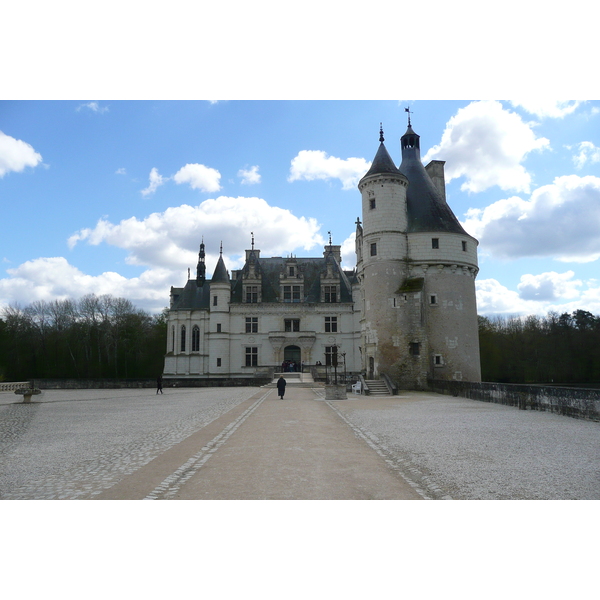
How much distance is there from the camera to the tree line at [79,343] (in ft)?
190

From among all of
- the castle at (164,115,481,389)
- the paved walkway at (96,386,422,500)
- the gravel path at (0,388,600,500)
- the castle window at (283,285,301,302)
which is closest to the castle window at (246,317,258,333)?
the castle at (164,115,481,389)

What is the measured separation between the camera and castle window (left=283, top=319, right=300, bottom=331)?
4716 cm

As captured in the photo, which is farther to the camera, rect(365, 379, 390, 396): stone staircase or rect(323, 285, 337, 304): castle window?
rect(323, 285, 337, 304): castle window

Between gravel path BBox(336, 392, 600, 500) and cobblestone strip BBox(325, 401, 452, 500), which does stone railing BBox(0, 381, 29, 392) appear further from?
cobblestone strip BBox(325, 401, 452, 500)

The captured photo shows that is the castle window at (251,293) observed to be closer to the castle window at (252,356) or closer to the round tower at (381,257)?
the castle window at (252,356)

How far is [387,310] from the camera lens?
3238 cm

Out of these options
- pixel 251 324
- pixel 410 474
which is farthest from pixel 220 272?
pixel 410 474

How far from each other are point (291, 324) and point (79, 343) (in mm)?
30638

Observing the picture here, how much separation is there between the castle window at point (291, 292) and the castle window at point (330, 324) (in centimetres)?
359

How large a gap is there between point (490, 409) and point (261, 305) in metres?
31.2

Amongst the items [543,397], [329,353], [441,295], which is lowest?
[543,397]

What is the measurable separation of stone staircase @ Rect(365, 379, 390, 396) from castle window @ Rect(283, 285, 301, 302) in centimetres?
1770

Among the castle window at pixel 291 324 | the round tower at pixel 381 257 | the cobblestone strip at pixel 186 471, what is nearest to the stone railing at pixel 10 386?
the castle window at pixel 291 324

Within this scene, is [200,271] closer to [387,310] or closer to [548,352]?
[387,310]
